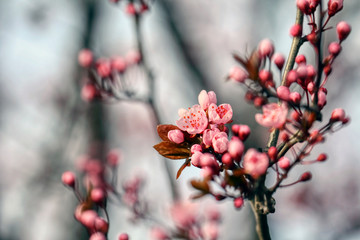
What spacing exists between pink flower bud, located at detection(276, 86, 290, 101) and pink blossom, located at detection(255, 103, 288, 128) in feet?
0.16

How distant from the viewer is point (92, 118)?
7.46 metres

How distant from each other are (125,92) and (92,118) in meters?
4.29

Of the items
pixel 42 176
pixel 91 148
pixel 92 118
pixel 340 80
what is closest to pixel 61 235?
pixel 42 176

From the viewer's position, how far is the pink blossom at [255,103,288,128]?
1.42m

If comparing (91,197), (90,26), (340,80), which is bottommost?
(91,197)

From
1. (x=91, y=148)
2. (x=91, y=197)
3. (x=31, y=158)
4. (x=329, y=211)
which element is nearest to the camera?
(x=91, y=197)

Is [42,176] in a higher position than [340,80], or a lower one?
lower

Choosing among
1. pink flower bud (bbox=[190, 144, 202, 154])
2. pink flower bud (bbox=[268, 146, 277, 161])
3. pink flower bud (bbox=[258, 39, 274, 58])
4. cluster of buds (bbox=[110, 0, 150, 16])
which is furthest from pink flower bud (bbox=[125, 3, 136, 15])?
pink flower bud (bbox=[268, 146, 277, 161])

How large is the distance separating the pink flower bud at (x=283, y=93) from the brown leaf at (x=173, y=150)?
0.46 metres

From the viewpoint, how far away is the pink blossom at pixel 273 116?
4.66ft

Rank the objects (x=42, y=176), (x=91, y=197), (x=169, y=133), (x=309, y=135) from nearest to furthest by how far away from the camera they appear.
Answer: (x=309, y=135), (x=169, y=133), (x=91, y=197), (x=42, y=176)

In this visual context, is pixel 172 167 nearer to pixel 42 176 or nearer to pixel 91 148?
pixel 91 148

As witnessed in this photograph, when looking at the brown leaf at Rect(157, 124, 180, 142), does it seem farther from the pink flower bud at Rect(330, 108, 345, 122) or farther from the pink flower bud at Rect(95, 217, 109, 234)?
the pink flower bud at Rect(330, 108, 345, 122)

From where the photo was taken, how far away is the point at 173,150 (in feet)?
5.25
